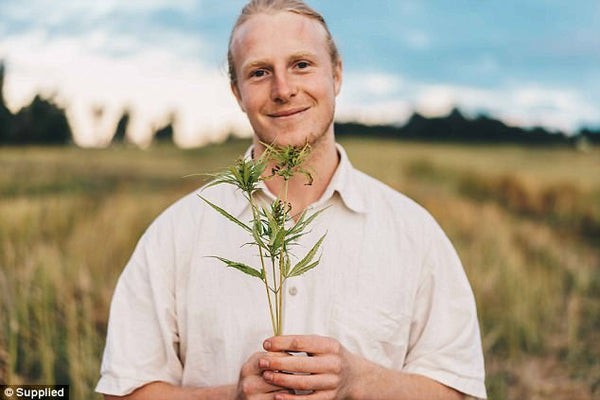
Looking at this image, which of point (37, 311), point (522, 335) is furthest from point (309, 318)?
point (522, 335)

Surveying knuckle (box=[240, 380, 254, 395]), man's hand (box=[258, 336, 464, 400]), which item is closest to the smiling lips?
man's hand (box=[258, 336, 464, 400])

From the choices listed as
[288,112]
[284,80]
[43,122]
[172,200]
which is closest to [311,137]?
[288,112]

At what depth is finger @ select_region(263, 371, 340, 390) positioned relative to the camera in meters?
1.92

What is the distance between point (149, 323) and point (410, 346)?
1.05m

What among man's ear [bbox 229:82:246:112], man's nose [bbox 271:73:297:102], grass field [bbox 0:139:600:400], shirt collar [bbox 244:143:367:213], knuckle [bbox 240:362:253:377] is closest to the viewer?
knuckle [bbox 240:362:253:377]

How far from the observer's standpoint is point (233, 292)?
8.16ft

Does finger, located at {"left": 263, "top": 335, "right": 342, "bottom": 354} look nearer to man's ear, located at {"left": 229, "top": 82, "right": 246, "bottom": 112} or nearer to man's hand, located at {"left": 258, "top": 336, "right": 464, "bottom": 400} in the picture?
man's hand, located at {"left": 258, "top": 336, "right": 464, "bottom": 400}

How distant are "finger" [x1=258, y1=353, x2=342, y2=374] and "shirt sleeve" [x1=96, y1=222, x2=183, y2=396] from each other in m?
0.70

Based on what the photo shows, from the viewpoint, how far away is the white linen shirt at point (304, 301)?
Answer: 8.11 ft

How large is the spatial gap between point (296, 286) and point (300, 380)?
56 cm

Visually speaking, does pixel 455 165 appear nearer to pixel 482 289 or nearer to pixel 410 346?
pixel 482 289

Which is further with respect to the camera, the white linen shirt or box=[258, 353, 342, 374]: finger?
the white linen shirt

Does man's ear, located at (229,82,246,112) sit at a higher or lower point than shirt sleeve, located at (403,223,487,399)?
higher

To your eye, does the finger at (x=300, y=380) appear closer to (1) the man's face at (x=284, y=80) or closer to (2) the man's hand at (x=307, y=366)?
(2) the man's hand at (x=307, y=366)
